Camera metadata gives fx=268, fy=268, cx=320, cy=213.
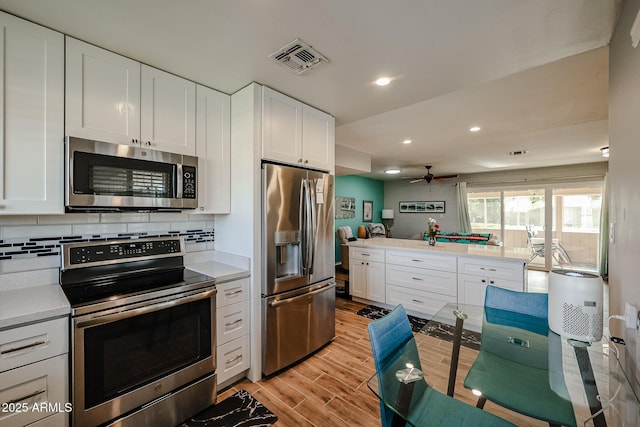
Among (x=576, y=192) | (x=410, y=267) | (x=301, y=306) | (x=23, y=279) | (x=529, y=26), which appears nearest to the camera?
(x=529, y=26)

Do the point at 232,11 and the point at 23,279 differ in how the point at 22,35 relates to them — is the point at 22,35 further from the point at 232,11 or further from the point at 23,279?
the point at 23,279

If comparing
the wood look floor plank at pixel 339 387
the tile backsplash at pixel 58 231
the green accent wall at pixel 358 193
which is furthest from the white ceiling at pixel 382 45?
the green accent wall at pixel 358 193

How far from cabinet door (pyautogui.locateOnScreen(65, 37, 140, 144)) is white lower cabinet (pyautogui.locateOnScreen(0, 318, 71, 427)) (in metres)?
1.11

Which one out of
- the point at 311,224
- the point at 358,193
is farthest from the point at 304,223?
the point at 358,193

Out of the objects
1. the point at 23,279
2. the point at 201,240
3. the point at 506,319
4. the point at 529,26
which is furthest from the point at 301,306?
the point at 529,26

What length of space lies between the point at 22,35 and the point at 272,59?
134cm

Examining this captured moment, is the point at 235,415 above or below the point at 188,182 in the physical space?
below

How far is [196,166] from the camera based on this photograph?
2.10 metres

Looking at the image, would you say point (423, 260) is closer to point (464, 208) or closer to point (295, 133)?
point (295, 133)

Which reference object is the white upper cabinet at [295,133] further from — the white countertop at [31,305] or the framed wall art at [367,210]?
the framed wall art at [367,210]

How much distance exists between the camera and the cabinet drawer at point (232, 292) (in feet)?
6.57

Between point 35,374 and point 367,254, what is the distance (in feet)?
11.0

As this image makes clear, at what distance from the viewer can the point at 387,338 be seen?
4.31ft

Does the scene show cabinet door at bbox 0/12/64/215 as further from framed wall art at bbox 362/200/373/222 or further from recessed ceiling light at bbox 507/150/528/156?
framed wall art at bbox 362/200/373/222
